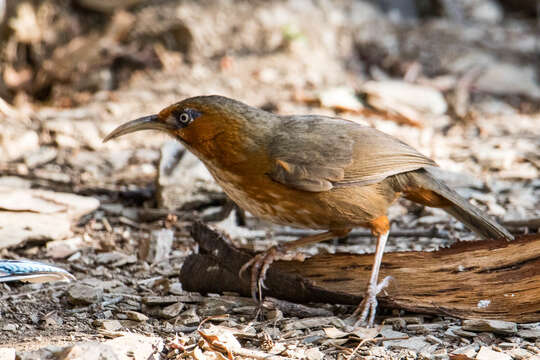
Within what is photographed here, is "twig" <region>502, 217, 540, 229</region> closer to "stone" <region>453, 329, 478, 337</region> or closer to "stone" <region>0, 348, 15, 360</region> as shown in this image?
"stone" <region>453, 329, 478, 337</region>

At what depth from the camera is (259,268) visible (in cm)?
372

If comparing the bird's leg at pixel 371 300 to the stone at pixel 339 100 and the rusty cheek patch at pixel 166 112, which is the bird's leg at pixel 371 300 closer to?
the rusty cheek patch at pixel 166 112

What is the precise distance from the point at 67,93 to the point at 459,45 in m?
4.68

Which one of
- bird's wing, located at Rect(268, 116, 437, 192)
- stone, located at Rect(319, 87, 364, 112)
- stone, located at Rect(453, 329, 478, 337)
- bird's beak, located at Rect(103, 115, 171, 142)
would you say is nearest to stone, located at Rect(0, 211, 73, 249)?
bird's beak, located at Rect(103, 115, 171, 142)

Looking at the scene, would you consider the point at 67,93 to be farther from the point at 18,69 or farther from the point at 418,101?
the point at 418,101

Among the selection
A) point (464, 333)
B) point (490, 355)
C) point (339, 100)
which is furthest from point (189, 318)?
point (339, 100)

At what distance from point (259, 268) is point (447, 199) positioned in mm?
1079

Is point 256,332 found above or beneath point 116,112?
beneath

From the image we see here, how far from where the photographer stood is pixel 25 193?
478cm

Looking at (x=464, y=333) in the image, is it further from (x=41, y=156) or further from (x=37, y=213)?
(x=41, y=156)

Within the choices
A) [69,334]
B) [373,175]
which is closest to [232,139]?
[373,175]

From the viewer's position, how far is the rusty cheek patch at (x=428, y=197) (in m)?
3.92

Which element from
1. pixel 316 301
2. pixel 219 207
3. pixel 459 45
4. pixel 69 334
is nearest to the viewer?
pixel 69 334

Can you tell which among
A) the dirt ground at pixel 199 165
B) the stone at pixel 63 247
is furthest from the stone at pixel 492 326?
the stone at pixel 63 247
